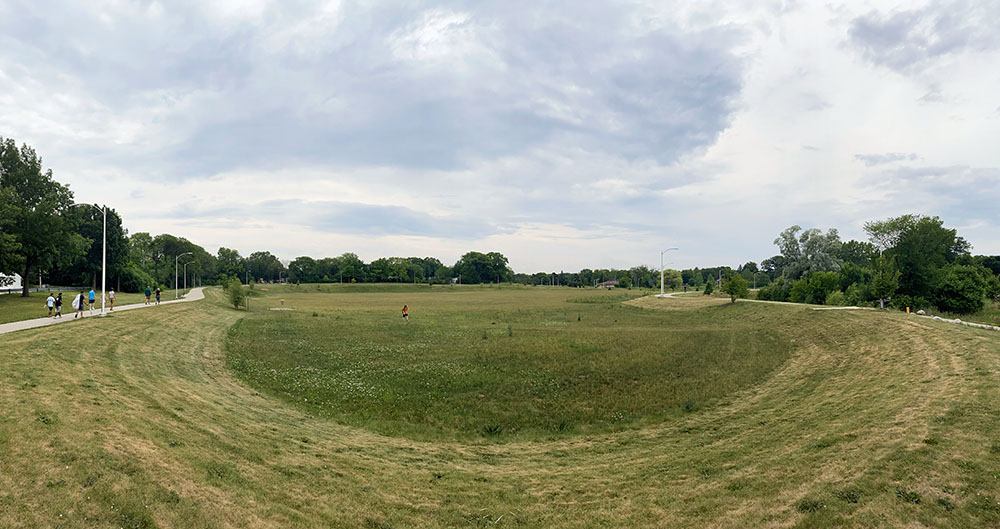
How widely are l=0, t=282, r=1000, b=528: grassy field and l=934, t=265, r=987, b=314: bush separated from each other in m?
34.4

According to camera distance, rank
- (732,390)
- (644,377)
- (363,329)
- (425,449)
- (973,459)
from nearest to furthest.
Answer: (973,459), (425,449), (732,390), (644,377), (363,329)

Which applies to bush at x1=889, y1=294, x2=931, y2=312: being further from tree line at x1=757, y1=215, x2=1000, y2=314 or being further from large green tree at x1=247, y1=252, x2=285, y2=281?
large green tree at x1=247, y1=252, x2=285, y2=281

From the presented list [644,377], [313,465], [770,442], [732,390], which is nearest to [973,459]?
[770,442]

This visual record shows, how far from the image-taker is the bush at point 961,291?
41.9 m

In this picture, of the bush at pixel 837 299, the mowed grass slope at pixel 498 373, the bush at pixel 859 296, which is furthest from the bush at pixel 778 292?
the mowed grass slope at pixel 498 373

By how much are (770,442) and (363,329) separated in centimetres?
3102

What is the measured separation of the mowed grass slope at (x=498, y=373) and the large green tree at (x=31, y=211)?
1136 inches

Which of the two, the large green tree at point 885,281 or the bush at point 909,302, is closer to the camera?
the large green tree at point 885,281

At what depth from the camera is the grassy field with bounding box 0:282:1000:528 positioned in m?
8.00

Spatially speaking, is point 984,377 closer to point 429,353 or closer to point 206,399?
point 429,353

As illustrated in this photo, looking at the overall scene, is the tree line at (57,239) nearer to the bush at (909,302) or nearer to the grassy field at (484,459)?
the grassy field at (484,459)

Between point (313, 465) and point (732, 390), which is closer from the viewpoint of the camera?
point (313, 465)

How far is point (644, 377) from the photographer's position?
21875 mm

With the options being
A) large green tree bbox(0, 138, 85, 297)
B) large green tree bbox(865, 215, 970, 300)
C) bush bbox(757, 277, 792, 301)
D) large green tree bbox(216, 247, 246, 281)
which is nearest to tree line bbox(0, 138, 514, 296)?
large green tree bbox(0, 138, 85, 297)
